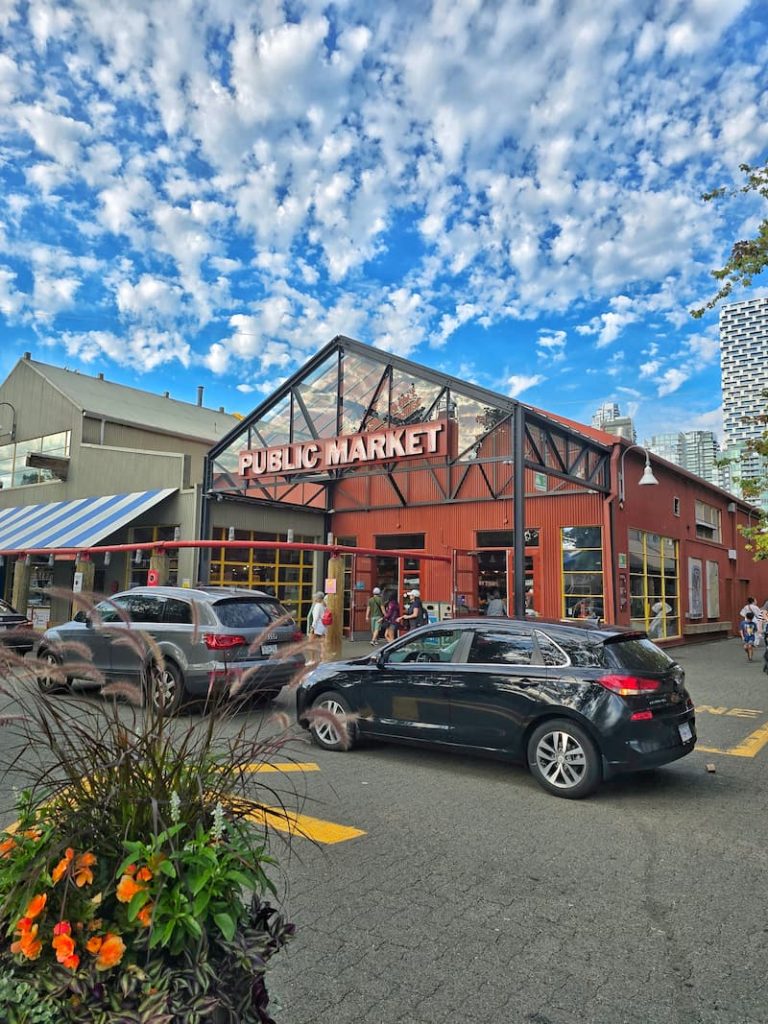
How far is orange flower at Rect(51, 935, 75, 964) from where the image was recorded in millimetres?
1789

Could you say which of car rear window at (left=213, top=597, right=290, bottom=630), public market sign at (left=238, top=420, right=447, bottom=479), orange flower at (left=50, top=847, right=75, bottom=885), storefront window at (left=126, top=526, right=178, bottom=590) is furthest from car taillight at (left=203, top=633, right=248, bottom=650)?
storefront window at (left=126, top=526, right=178, bottom=590)

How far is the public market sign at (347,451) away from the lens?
16047 mm

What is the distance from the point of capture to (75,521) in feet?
69.9

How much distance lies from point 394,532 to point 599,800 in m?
17.3

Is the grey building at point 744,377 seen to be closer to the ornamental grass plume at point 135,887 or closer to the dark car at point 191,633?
the dark car at point 191,633

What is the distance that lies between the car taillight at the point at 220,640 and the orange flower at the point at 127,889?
753 cm

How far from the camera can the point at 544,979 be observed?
3092mm

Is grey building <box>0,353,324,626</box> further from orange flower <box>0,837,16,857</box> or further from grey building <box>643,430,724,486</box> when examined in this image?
grey building <box>643,430,724,486</box>

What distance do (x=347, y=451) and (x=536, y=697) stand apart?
40.0ft

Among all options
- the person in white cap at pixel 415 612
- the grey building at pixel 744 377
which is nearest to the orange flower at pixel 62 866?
the person in white cap at pixel 415 612

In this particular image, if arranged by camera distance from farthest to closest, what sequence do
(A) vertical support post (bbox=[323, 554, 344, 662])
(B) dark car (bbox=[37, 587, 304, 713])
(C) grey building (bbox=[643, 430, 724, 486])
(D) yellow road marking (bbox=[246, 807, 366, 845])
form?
(C) grey building (bbox=[643, 430, 724, 486]), (A) vertical support post (bbox=[323, 554, 344, 662]), (B) dark car (bbox=[37, 587, 304, 713]), (D) yellow road marking (bbox=[246, 807, 366, 845])

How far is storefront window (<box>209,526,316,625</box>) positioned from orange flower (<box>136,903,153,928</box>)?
→ 18004mm

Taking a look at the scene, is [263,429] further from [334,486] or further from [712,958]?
[712,958]

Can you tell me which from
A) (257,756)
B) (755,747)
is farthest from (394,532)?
(257,756)
